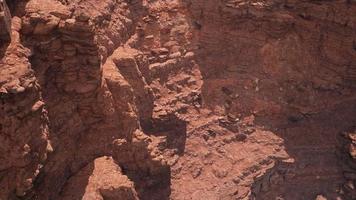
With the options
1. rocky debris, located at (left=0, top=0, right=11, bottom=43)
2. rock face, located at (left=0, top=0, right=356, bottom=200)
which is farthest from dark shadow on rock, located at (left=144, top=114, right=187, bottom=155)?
rocky debris, located at (left=0, top=0, right=11, bottom=43)

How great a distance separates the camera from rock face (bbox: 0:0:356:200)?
1839 cm

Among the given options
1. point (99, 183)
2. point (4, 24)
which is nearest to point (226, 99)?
point (99, 183)

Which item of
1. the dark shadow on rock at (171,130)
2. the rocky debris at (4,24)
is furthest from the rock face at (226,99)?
the rocky debris at (4,24)

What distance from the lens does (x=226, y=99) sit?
2541 cm

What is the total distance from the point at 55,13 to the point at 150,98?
932 centimetres

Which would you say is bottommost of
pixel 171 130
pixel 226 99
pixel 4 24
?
pixel 171 130

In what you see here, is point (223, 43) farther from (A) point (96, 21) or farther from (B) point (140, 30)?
(A) point (96, 21)

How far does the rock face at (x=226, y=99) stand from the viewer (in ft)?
60.3

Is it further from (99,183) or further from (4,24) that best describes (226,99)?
(4,24)

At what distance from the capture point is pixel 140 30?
896 inches

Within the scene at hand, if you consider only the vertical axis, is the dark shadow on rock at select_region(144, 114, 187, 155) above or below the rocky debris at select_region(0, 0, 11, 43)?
below

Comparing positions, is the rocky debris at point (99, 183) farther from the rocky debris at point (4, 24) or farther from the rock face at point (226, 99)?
the rocky debris at point (4, 24)

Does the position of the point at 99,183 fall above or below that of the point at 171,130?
above

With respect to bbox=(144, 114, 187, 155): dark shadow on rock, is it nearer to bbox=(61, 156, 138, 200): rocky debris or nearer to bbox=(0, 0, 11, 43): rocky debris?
bbox=(61, 156, 138, 200): rocky debris
